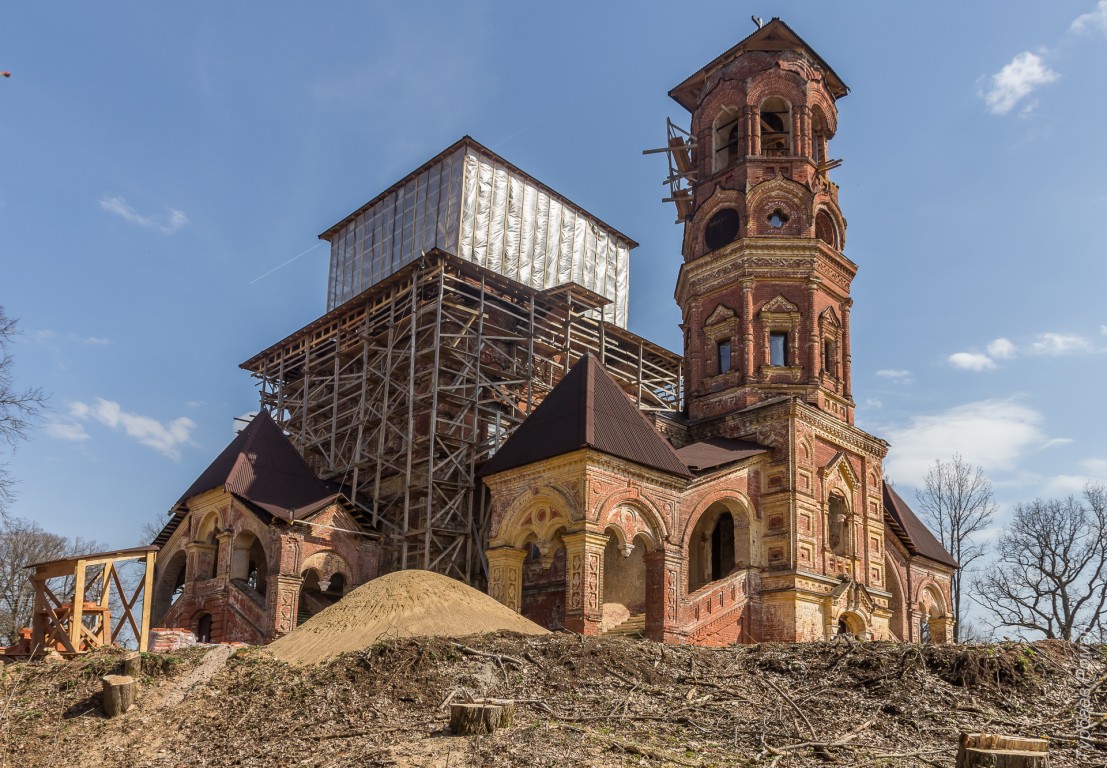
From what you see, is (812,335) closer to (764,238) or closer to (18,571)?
(764,238)

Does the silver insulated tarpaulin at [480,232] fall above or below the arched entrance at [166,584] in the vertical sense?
above

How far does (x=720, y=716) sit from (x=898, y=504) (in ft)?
63.6

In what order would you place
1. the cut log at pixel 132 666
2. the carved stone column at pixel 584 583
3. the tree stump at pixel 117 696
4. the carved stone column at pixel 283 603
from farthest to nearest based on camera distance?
the carved stone column at pixel 283 603, the carved stone column at pixel 584 583, the cut log at pixel 132 666, the tree stump at pixel 117 696

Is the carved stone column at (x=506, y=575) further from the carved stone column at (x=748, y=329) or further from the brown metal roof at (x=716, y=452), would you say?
the carved stone column at (x=748, y=329)

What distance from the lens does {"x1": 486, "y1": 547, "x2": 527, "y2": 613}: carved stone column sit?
19547mm

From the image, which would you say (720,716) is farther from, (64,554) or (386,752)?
(64,554)

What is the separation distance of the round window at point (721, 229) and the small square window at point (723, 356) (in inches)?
93.7

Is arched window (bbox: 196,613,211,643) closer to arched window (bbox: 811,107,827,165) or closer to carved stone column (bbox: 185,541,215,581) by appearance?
carved stone column (bbox: 185,541,215,581)

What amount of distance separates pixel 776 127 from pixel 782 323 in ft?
20.0

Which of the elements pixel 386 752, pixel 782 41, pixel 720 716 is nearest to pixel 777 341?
pixel 782 41

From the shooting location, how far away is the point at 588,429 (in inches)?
742

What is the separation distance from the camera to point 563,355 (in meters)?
27.4

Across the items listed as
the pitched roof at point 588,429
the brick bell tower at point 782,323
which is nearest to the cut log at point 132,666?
the pitched roof at point 588,429

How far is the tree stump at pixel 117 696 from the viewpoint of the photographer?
37.8 ft
